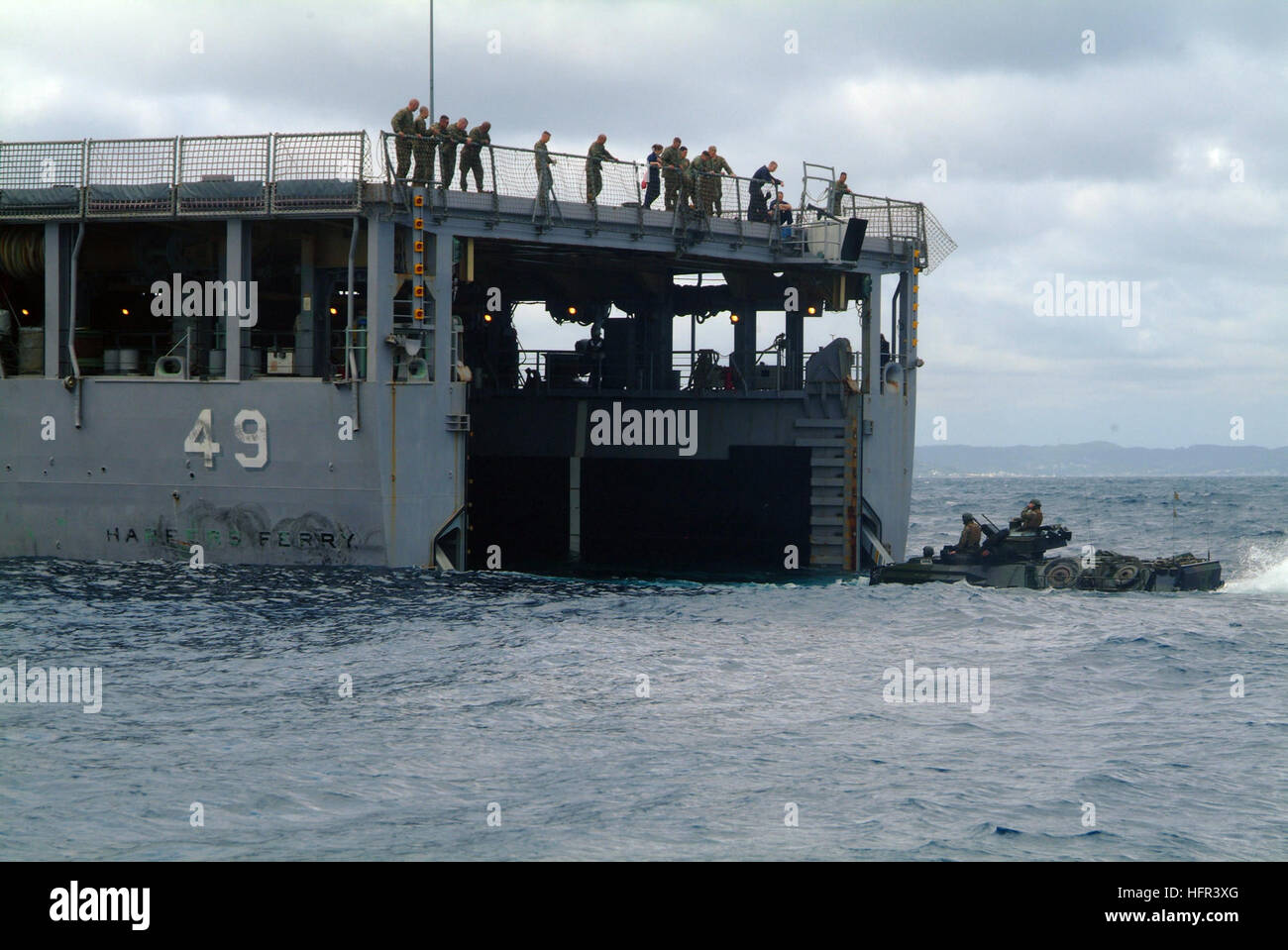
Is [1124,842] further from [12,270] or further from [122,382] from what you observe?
[12,270]

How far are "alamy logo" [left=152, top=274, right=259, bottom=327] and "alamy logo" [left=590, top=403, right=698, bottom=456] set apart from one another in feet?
36.3

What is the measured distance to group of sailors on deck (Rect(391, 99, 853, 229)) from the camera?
2900cm

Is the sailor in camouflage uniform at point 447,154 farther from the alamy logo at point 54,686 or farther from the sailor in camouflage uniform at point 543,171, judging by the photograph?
the alamy logo at point 54,686

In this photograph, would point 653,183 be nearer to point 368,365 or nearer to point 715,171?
point 715,171

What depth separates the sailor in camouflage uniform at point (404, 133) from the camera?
94.0 ft

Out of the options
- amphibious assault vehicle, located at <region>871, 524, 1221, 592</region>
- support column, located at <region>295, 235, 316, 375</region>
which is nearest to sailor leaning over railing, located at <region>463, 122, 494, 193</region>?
support column, located at <region>295, 235, 316, 375</region>

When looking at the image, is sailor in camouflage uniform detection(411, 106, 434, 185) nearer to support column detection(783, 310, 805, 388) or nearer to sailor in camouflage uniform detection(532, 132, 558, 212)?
sailor in camouflage uniform detection(532, 132, 558, 212)

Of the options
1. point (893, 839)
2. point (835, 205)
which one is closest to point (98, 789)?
point (893, 839)

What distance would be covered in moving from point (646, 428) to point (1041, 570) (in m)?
11.4

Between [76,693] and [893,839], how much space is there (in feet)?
36.3
